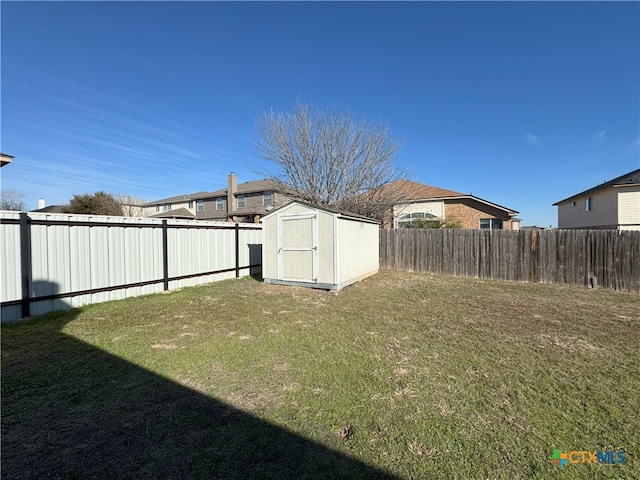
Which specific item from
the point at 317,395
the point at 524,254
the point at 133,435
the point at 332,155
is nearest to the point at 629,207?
the point at 524,254

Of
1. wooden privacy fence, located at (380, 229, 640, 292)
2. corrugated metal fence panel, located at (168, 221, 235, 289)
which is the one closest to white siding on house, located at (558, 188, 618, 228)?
wooden privacy fence, located at (380, 229, 640, 292)

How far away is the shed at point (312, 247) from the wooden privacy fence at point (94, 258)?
1.96m

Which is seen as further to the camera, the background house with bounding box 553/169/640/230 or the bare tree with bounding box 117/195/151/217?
the bare tree with bounding box 117/195/151/217

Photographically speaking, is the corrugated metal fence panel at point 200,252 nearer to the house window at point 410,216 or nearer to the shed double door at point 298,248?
the shed double door at point 298,248

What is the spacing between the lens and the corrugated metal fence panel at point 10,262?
4867mm

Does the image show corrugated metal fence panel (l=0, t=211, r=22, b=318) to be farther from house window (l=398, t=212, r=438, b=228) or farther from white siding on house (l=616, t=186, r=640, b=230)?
white siding on house (l=616, t=186, r=640, b=230)

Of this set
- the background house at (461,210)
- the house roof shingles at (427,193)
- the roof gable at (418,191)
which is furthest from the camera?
the background house at (461,210)

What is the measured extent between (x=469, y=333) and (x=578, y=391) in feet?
5.76

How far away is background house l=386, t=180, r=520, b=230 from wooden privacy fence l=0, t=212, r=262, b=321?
12372 millimetres

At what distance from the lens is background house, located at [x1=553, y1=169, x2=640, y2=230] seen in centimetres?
1569

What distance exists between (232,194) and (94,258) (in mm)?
21764

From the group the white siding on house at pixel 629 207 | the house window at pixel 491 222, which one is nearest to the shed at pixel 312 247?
the house window at pixel 491 222

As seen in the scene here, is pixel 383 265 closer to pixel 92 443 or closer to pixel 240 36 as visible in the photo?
pixel 240 36

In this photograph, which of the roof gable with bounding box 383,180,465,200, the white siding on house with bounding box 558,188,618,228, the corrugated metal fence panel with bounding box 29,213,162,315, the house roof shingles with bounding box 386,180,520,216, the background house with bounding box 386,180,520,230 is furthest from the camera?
the background house with bounding box 386,180,520,230
